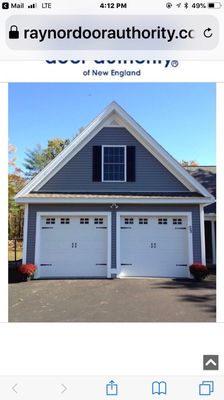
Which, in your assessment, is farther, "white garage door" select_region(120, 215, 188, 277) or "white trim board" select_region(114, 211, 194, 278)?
"white trim board" select_region(114, 211, 194, 278)

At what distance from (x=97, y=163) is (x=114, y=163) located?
0.64 metres

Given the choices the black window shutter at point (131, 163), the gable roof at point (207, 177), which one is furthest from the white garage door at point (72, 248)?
the gable roof at point (207, 177)

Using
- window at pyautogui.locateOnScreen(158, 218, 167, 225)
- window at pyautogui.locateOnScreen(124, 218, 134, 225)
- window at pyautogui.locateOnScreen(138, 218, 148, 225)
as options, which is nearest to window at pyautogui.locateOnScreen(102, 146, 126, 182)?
window at pyautogui.locateOnScreen(124, 218, 134, 225)

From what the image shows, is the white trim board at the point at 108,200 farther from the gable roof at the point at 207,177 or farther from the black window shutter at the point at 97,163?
the gable roof at the point at 207,177

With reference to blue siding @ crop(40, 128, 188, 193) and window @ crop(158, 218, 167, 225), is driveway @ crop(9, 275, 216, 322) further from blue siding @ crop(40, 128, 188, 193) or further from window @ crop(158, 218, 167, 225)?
blue siding @ crop(40, 128, 188, 193)

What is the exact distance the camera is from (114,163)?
10141mm

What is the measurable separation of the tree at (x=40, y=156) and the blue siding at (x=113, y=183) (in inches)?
241

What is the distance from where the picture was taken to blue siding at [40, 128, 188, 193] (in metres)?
10.0

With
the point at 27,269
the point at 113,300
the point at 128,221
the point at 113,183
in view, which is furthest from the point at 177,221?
the point at 27,269

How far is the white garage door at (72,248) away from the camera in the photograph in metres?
9.08

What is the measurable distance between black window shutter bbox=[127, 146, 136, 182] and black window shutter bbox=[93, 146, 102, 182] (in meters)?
1.06

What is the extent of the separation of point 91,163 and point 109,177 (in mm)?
862
